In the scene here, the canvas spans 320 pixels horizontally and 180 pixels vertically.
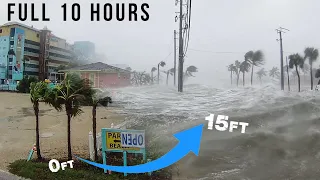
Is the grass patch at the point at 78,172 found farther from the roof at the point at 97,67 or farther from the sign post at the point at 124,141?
the roof at the point at 97,67

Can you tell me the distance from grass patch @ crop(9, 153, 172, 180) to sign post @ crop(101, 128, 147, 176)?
Result: 1.80 feet

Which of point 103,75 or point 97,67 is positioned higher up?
point 97,67

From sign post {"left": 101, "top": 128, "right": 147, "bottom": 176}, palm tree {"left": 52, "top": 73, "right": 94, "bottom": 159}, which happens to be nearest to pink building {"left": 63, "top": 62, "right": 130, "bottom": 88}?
palm tree {"left": 52, "top": 73, "right": 94, "bottom": 159}

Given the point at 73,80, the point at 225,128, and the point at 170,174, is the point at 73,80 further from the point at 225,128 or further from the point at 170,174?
the point at 225,128

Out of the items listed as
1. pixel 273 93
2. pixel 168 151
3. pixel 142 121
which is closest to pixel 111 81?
pixel 142 121

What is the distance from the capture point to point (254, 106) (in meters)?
9.77

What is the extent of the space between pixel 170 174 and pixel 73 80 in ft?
15.0

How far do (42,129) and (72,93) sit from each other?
333 inches

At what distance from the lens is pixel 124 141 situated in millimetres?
8859

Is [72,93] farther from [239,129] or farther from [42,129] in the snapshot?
[42,129]

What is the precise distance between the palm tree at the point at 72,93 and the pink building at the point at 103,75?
1.12 ft

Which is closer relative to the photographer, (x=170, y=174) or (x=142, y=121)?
(x=170, y=174)

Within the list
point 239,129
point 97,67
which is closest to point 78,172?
point 97,67

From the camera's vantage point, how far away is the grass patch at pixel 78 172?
8.71 metres
